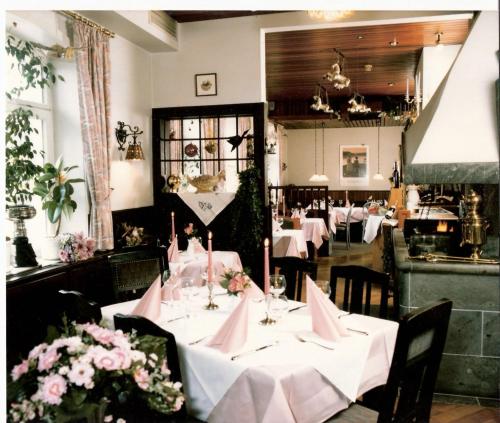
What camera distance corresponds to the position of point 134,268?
3.61 meters

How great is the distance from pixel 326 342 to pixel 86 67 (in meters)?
3.23

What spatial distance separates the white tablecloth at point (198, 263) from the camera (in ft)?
13.9

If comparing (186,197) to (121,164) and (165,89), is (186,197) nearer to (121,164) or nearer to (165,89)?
(121,164)

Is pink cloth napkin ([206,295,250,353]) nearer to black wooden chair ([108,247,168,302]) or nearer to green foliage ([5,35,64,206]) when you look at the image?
black wooden chair ([108,247,168,302])

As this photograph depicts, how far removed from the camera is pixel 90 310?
2.52m

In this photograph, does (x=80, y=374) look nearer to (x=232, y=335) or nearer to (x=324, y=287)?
(x=232, y=335)

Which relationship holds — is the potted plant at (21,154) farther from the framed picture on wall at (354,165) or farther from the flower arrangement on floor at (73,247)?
the framed picture on wall at (354,165)

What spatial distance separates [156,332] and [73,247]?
215 centimetres

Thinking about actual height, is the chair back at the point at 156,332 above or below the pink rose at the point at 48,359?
below

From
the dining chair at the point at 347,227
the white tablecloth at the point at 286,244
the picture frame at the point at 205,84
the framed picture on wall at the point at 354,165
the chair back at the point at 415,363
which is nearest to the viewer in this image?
the chair back at the point at 415,363

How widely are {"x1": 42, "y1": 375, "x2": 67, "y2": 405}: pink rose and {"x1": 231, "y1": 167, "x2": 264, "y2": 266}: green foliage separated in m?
4.44

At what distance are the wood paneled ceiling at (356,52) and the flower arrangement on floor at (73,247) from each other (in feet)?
10.9

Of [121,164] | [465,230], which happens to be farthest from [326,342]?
[121,164]

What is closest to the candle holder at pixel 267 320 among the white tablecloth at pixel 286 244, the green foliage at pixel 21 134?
the green foliage at pixel 21 134
